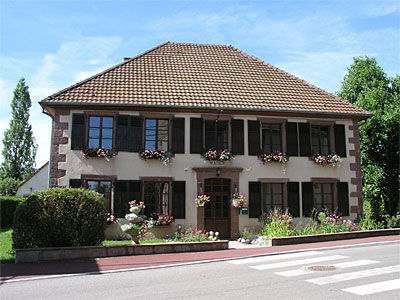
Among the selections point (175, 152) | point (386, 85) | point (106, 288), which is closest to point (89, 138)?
point (175, 152)

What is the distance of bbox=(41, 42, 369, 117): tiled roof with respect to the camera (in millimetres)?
15555

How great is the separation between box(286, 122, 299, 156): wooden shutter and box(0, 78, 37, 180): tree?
3236 cm

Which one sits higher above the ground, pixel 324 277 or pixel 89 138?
pixel 89 138

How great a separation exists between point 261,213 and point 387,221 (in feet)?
19.5

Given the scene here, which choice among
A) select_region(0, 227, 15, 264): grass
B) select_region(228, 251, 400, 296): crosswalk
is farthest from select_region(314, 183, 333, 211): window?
select_region(0, 227, 15, 264): grass

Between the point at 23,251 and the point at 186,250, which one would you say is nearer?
the point at 23,251

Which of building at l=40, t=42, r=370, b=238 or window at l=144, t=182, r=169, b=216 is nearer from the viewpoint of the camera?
building at l=40, t=42, r=370, b=238

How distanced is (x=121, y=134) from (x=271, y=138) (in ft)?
21.8

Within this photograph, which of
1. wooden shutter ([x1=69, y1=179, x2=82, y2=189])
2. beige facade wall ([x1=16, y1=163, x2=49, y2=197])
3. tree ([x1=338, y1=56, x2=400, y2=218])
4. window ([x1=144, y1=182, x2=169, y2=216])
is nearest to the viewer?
wooden shutter ([x1=69, y1=179, x2=82, y2=189])

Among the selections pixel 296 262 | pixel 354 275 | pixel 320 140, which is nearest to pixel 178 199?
pixel 296 262

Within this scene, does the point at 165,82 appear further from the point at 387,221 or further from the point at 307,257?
the point at 387,221

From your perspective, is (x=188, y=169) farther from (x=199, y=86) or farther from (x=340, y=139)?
(x=340, y=139)

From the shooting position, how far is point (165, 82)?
55.3 feet

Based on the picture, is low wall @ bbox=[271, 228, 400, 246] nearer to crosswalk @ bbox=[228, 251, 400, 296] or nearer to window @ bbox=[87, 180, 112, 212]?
crosswalk @ bbox=[228, 251, 400, 296]
